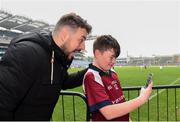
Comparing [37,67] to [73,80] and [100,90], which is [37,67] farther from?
[73,80]

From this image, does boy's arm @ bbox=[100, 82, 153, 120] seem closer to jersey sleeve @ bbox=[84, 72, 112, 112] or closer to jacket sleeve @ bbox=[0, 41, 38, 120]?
jersey sleeve @ bbox=[84, 72, 112, 112]

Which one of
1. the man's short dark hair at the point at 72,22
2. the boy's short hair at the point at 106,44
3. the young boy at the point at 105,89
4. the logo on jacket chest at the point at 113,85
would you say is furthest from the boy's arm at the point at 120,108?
the man's short dark hair at the point at 72,22

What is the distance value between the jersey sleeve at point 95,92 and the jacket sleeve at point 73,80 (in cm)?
27

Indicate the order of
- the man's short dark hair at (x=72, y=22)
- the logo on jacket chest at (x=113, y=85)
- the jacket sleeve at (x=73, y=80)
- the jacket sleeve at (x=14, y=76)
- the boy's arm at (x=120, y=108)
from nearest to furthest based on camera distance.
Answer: the jacket sleeve at (x=14, y=76), the man's short dark hair at (x=72, y=22), the boy's arm at (x=120, y=108), the logo on jacket chest at (x=113, y=85), the jacket sleeve at (x=73, y=80)

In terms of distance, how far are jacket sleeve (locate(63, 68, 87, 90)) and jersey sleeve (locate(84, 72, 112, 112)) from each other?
0.89 ft

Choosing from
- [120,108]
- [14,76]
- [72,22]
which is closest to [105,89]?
[120,108]

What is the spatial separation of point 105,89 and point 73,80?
403mm

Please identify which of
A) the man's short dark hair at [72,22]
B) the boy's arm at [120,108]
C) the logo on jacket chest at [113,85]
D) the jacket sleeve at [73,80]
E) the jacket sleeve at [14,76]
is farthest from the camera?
the jacket sleeve at [73,80]

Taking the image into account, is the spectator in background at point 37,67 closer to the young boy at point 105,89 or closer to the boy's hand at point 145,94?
the young boy at point 105,89

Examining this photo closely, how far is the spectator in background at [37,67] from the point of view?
2471 millimetres

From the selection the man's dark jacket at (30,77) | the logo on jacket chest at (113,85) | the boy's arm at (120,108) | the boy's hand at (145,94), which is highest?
the man's dark jacket at (30,77)

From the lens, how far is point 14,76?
2.46 metres

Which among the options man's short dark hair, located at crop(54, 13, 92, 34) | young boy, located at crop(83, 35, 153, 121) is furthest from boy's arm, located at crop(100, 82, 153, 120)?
man's short dark hair, located at crop(54, 13, 92, 34)

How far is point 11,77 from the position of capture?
245 cm
